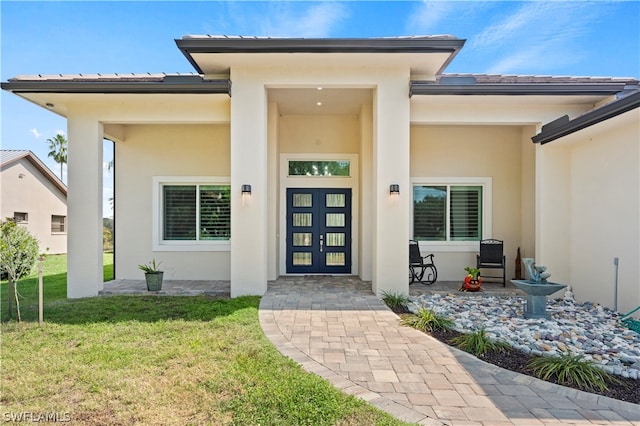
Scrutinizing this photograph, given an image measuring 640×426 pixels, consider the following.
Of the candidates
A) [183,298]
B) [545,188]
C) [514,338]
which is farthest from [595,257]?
[183,298]

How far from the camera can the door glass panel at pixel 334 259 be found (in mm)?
9922

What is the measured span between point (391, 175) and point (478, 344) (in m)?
3.66

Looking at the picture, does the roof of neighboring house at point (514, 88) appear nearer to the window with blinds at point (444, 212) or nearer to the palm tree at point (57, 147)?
the window with blinds at point (444, 212)

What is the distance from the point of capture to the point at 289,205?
9.94 metres

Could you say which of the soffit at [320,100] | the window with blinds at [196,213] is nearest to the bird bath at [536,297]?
the soffit at [320,100]

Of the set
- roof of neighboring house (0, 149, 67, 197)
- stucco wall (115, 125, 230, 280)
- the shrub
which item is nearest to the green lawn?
the shrub

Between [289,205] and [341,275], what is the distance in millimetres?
2386

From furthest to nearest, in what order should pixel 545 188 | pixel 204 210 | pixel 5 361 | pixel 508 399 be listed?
pixel 204 210
pixel 545 188
pixel 5 361
pixel 508 399

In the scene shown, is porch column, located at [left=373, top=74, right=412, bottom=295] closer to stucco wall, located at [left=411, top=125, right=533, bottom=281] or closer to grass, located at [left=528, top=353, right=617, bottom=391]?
stucco wall, located at [left=411, top=125, right=533, bottom=281]

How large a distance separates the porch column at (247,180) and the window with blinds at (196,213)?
2.56 meters

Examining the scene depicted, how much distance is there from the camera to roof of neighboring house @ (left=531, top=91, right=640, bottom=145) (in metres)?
5.16

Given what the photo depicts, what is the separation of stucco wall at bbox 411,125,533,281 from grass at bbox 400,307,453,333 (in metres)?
4.20

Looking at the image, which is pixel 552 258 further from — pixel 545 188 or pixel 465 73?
pixel 465 73

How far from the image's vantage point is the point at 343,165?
9.97 m
